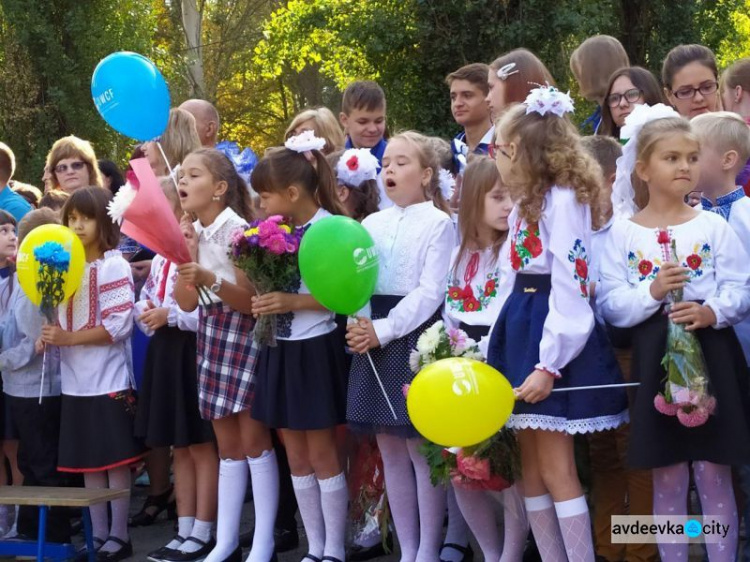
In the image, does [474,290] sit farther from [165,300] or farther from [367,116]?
[367,116]

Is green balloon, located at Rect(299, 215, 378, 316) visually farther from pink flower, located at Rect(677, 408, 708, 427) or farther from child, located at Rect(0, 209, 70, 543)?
child, located at Rect(0, 209, 70, 543)

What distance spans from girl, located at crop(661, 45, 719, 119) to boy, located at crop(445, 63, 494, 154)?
1.01 meters

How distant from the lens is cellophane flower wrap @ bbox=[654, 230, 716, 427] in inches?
151

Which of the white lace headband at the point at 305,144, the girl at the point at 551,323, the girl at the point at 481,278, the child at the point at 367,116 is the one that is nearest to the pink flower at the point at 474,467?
the girl at the point at 551,323

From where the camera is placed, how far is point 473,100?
6.00 metres

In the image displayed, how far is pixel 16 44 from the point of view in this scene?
1596cm

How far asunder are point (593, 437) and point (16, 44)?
44.3 ft

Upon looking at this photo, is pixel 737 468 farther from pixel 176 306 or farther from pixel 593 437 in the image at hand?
pixel 176 306

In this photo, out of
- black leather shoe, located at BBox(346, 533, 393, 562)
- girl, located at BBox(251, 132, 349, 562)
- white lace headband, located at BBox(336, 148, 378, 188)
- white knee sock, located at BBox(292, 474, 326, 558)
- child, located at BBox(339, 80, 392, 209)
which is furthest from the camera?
child, located at BBox(339, 80, 392, 209)

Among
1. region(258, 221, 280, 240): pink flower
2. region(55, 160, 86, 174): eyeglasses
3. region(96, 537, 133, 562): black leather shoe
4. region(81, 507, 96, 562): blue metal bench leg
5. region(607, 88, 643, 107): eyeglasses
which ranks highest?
region(607, 88, 643, 107): eyeglasses

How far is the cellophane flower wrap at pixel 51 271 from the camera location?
5.44 m

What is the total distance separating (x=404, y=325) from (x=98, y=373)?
6.29ft

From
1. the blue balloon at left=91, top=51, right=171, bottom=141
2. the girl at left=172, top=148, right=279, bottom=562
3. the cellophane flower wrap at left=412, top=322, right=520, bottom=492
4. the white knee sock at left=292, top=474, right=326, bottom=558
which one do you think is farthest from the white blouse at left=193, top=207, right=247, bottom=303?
the cellophane flower wrap at left=412, top=322, right=520, bottom=492

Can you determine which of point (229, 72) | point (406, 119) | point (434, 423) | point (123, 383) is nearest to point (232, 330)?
point (123, 383)
